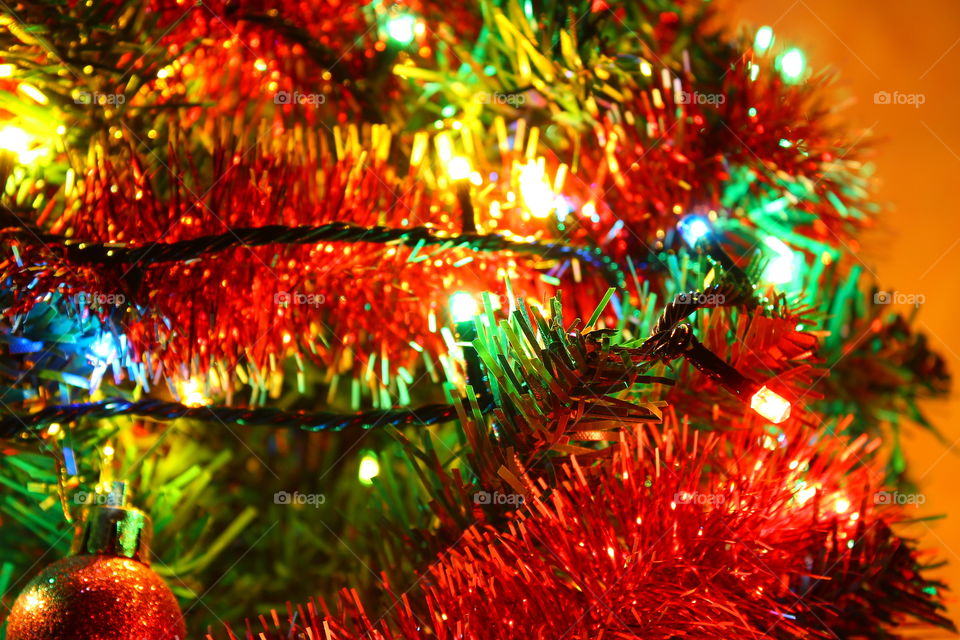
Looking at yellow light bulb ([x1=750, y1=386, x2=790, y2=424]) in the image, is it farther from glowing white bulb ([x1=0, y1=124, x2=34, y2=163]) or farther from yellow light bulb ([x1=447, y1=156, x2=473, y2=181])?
glowing white bulb ([x1=0, y1=124, x2=34, y2=163])

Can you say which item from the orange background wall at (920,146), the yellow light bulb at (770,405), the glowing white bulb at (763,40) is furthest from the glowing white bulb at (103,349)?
the orange background wall at (920,146)

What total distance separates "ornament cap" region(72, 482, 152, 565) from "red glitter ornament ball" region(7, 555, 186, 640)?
0.01m

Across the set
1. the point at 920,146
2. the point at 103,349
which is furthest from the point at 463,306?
the point at 920,146

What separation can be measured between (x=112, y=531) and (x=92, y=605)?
41 millimetres

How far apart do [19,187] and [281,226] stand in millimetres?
162

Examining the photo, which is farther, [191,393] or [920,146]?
[920,146]

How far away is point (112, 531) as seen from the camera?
14.5 inches

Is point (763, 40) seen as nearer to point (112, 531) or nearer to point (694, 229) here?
point (694, 229)

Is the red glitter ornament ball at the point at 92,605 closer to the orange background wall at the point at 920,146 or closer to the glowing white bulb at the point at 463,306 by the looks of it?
the glowing white bulb at the point at 463,306

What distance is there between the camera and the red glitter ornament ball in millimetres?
331

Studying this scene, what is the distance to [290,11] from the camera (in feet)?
1.86

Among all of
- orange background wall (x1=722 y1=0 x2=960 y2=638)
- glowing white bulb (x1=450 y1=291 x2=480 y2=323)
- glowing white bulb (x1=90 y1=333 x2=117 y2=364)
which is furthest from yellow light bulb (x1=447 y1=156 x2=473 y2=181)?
orange background wall (x1=722 y1=0 x2=960 y2=638)

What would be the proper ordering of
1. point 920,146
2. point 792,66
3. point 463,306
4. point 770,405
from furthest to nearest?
point 920,146, point 792,66, point 463,306, point 770,405

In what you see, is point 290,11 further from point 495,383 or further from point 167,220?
point 495,383
